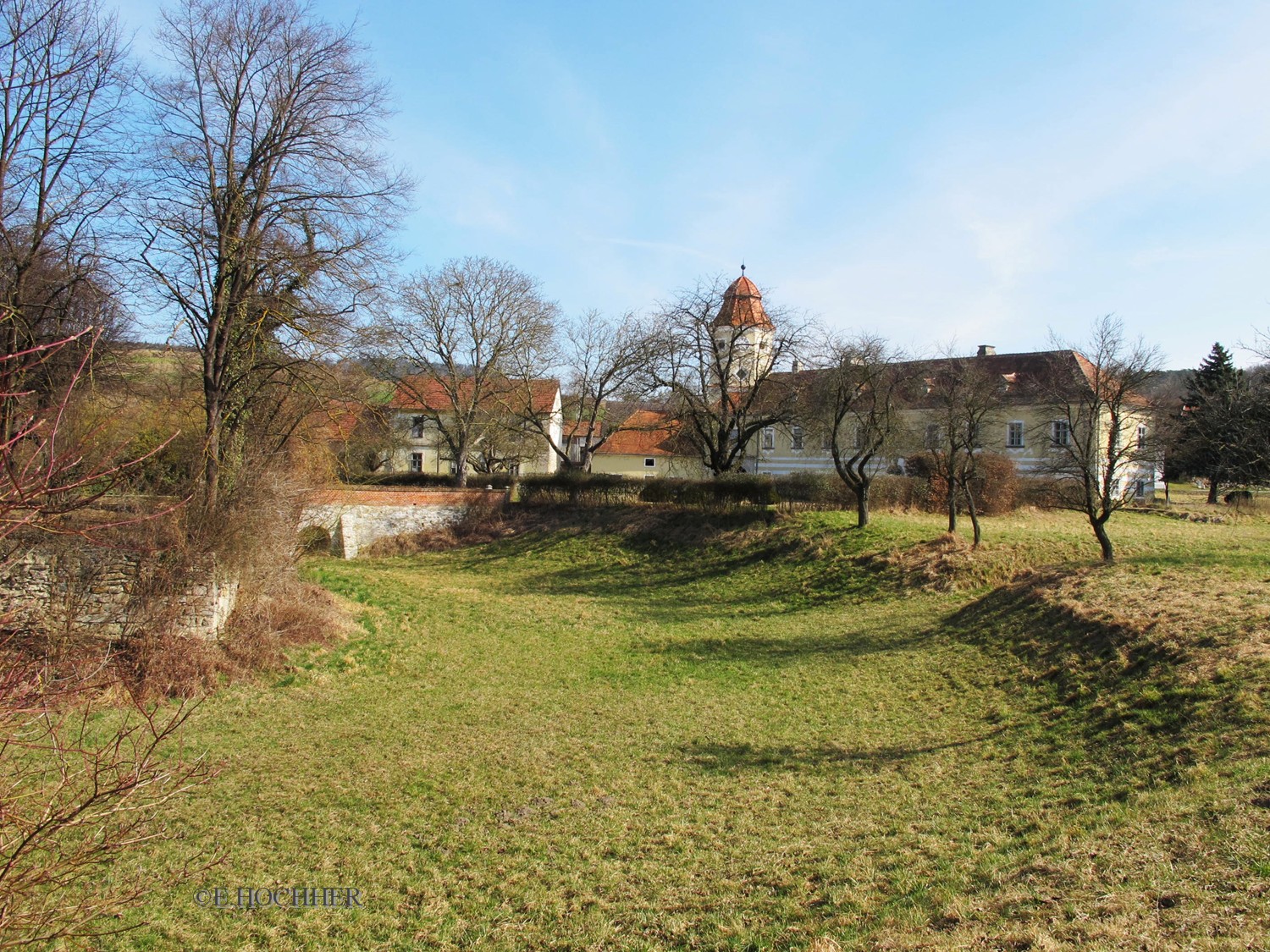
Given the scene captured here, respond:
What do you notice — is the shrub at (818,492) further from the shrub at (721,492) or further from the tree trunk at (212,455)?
the tree trunk at (212,455)

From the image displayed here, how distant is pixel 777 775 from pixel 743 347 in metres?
19.9

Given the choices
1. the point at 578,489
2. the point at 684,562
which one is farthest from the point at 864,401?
the point at 578,489

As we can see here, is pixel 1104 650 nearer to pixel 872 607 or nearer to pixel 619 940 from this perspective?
pixel 872 607

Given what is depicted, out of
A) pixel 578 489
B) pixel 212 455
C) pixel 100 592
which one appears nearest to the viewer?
pixel 100 592

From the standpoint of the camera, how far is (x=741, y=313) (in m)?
29.5

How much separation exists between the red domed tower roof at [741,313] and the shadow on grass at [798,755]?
711 inches

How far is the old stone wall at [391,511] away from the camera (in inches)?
995

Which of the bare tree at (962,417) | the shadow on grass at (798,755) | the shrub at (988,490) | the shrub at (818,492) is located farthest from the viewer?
the shrub at (988,490)

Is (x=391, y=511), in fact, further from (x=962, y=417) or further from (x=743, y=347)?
(x=962, y=417)

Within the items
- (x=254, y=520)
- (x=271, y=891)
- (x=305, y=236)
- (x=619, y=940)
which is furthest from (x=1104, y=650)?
(x=305, y=236)

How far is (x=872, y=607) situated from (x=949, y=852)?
10.8m

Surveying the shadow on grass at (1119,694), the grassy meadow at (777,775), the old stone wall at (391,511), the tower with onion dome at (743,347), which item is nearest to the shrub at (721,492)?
the tower with onion dome at (743,347)

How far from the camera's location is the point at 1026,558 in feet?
54.5

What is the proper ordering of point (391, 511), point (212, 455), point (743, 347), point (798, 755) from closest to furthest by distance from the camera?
point (798, 755) → point (212, 455) → point (743, 347) → point (391, 511)
